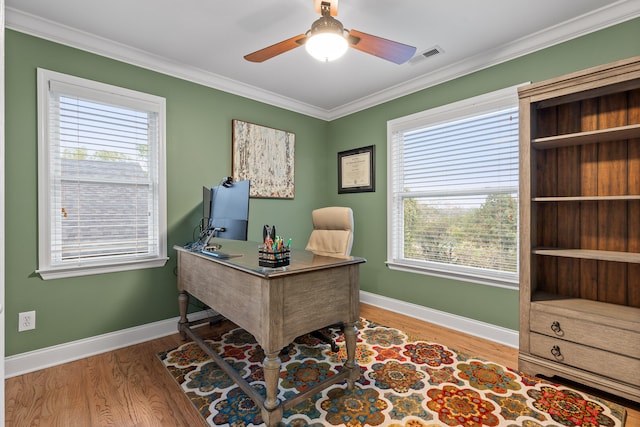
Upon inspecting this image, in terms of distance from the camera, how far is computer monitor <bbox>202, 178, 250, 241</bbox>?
1.97m

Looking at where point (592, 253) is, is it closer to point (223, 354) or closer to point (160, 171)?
point (223, 354)

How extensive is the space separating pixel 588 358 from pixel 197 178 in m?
3.23

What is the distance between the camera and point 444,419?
1.69 metres

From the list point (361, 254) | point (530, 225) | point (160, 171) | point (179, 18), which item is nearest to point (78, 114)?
point (160, 171)

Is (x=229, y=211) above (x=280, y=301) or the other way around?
above

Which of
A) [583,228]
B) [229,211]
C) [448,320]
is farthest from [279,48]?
[448,320]

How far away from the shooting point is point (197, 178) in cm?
302

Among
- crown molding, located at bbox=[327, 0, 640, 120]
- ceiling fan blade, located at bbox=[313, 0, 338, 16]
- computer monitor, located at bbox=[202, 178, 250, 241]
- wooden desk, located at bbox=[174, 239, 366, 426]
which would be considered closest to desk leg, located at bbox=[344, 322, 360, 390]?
wooden desk, located at bbox=[174, 239, 366, 426]

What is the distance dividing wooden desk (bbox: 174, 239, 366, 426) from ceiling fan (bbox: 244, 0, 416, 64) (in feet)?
4.01

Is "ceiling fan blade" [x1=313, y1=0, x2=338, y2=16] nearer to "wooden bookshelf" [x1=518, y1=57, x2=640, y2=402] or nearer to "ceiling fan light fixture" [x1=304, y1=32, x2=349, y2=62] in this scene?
"ceiling fan light fixture" [x1=304, y1=32, x2=349, y2=62]

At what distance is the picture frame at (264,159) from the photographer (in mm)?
3293

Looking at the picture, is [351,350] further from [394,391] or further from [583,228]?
[583,228]

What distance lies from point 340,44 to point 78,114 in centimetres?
208

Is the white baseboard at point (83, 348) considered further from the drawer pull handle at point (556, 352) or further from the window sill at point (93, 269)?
the drawer pull handle at point (556, 352)
